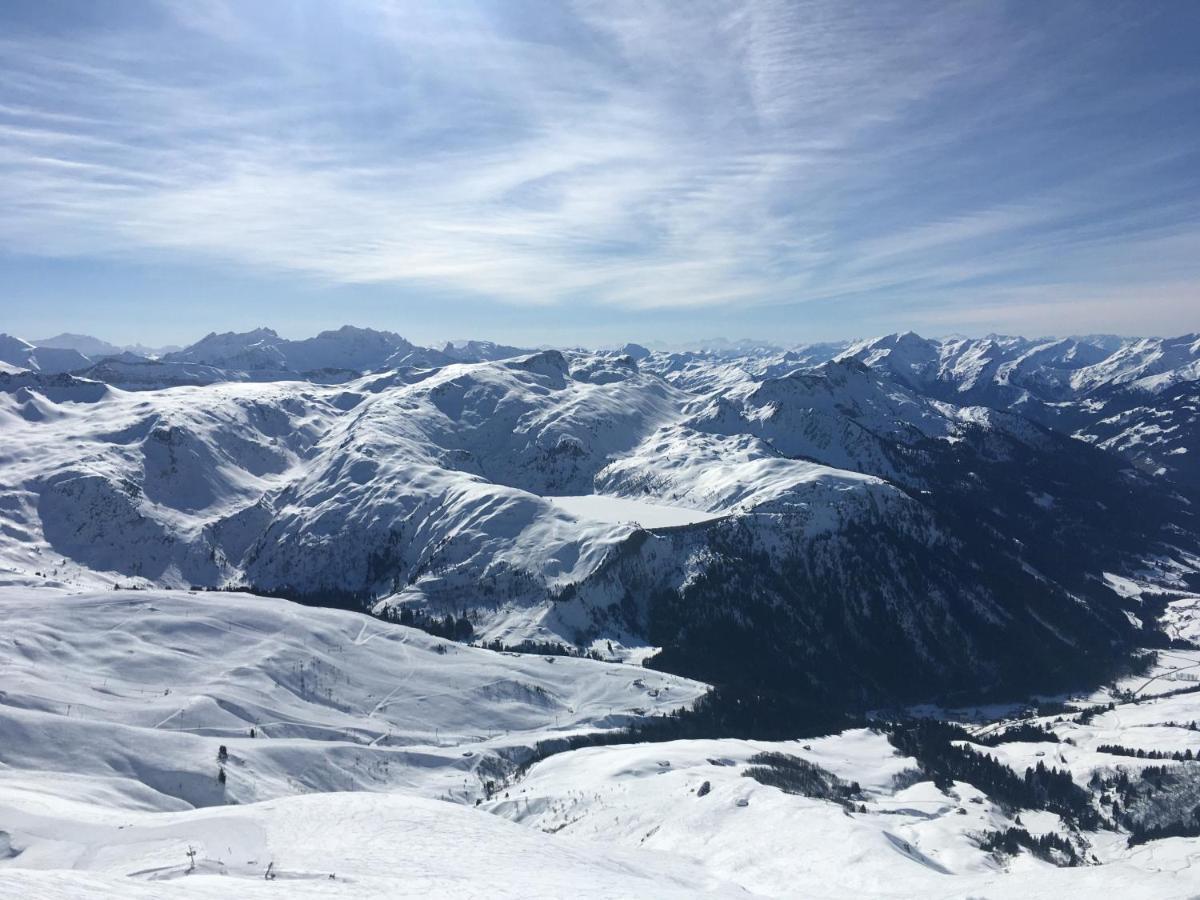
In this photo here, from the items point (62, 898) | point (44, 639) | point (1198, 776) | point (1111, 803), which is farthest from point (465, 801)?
point (1198, 776)

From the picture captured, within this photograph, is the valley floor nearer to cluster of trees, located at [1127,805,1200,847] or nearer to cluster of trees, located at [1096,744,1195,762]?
cluster of trees, located at [1096,744,1195,762]

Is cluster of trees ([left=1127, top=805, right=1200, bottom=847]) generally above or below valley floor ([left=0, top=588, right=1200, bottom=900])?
below

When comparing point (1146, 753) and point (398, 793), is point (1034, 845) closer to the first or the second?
point (1146, 753)

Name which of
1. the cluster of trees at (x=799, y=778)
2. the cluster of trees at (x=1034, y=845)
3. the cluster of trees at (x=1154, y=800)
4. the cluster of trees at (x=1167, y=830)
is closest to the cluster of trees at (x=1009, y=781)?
the cluster of trees at (x=1154, y=800)

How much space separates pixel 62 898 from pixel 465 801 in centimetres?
11927

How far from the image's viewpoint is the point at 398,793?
128 meters

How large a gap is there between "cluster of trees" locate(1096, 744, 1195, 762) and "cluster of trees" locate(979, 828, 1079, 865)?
57.4m

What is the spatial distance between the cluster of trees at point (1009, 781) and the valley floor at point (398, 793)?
4112 millimetres

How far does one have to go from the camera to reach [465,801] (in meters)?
141

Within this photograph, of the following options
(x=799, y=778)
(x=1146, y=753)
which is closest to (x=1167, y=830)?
(x=1146, y=753)

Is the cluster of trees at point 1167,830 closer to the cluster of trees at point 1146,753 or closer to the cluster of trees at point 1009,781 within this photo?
the cluster of trees at point 1009,781

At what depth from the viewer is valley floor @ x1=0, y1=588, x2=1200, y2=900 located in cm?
5588

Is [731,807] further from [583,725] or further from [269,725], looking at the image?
[269,725]

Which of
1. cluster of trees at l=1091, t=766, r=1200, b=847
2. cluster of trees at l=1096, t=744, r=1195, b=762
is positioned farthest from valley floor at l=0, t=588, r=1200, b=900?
cluster of trees at l=1091, t=766, r=1200, b=847
